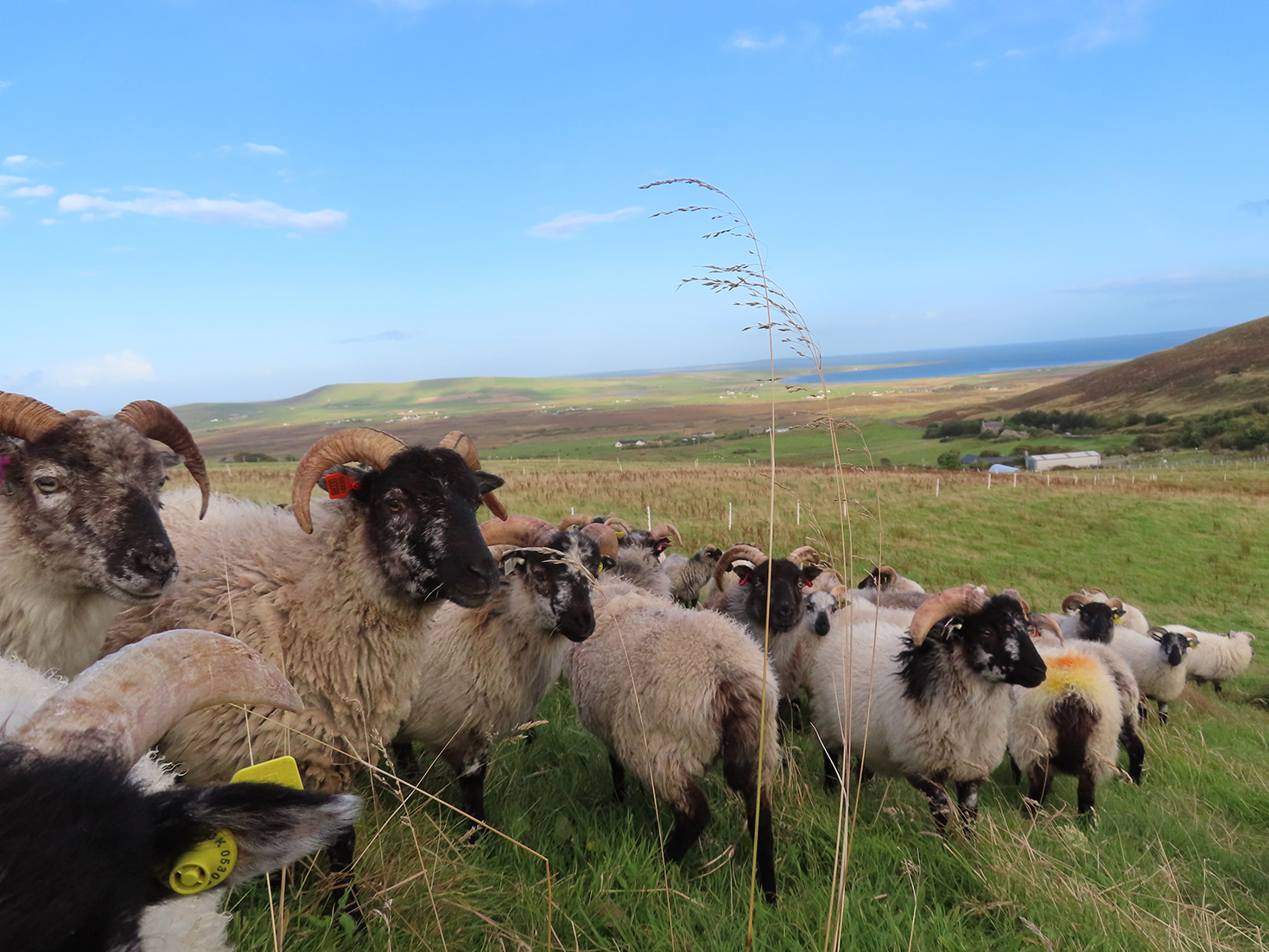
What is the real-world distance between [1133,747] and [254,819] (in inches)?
388

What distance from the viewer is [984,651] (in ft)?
18.6

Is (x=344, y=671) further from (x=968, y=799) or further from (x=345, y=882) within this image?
(x=968, y=799)

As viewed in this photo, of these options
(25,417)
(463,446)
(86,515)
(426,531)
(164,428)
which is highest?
(25,417)

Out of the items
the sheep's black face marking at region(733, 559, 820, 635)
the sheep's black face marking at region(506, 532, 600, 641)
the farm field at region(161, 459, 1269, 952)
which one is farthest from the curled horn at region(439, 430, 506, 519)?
the sheep's black face marking at region(733, 559, 820, 635)

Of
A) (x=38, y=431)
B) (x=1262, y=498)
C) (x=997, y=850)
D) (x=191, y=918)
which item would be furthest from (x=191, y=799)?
(x=1262, y=498)

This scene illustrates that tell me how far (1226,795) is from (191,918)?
960cm

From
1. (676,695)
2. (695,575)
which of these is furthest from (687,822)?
(695,575)

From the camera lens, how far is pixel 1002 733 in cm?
587

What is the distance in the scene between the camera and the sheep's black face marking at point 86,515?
11.0 ft

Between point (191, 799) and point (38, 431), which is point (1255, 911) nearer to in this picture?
point (191, 799)

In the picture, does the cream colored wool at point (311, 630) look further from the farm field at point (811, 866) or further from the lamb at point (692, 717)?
the lamb at point (692, 717)

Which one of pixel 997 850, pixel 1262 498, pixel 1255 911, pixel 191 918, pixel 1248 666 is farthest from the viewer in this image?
pixel 1262 498

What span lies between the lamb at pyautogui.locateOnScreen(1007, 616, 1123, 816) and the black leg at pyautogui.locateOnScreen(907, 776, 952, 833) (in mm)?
1497

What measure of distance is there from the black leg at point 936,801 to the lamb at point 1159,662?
678 cm
